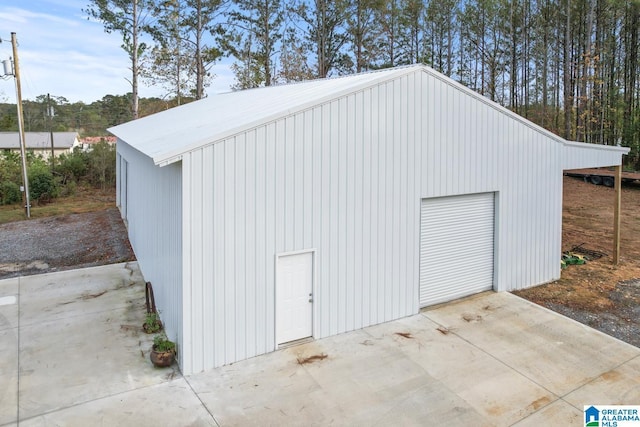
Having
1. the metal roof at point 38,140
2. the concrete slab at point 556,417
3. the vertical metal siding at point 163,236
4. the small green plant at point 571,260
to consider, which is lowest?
the concrete slab at point 556,417

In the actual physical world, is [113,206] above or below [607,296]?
above

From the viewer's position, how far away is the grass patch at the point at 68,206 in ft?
56.2

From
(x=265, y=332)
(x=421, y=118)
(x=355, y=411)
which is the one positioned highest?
(x=421, y=118)

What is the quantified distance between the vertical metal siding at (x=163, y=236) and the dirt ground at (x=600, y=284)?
6.79 metres

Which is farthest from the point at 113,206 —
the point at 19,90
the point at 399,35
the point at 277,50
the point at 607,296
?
the point at 399,35

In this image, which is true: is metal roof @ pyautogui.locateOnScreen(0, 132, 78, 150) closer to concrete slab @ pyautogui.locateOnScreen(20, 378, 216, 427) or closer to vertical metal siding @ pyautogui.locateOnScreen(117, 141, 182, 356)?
vertical metal siding @ pyautogui.locateOnScreen(117, 141, 182, 356)

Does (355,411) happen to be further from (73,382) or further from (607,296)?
(607,296)

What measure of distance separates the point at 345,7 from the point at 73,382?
83.0ft

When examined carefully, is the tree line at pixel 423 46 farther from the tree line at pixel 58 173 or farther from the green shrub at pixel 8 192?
the green shrub at pixel 8 192

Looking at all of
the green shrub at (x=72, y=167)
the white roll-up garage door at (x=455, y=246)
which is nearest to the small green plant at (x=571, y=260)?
the white roll-up garage door at (x=455, y=246)

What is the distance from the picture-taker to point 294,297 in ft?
22.7

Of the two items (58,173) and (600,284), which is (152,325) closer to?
(600,284)

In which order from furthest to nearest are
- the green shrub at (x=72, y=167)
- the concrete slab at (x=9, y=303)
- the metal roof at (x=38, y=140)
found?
the metal roof at (x=38, y=140), the green shrub at (x=72, y=167), the concrete slab at (x=9, y=303)

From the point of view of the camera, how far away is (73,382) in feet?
18.6
